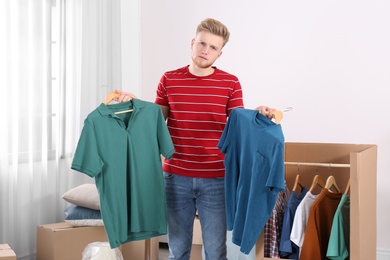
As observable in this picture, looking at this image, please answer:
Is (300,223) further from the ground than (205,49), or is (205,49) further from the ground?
(205,49)

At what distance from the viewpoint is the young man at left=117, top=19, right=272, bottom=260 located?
2.19 meters

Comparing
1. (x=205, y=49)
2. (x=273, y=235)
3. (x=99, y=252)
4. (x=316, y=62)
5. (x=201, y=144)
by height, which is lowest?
(x=99, y=252)

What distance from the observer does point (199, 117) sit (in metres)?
2.21

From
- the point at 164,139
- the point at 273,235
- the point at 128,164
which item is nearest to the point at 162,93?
the point at 164,139

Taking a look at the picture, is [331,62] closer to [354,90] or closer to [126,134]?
[354,90]

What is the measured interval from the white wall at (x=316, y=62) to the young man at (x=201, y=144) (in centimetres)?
164

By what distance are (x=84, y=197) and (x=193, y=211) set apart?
4.30 ft

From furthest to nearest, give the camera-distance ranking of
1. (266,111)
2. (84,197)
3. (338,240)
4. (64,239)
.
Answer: (84,197) → (64,239) → (338,240) → (266,111)

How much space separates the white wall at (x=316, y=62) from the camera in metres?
3.67

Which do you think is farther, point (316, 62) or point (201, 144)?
point (316, 62)

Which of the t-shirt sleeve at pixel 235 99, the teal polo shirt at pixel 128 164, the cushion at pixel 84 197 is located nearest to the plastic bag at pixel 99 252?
the cushion at pixel 84 197

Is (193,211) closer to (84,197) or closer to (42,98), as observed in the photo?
(84,197)

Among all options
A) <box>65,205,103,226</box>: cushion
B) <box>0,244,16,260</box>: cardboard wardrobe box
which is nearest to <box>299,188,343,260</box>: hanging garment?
<box>65,205,103,226</box>: cushion

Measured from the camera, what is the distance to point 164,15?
14.1 ft
